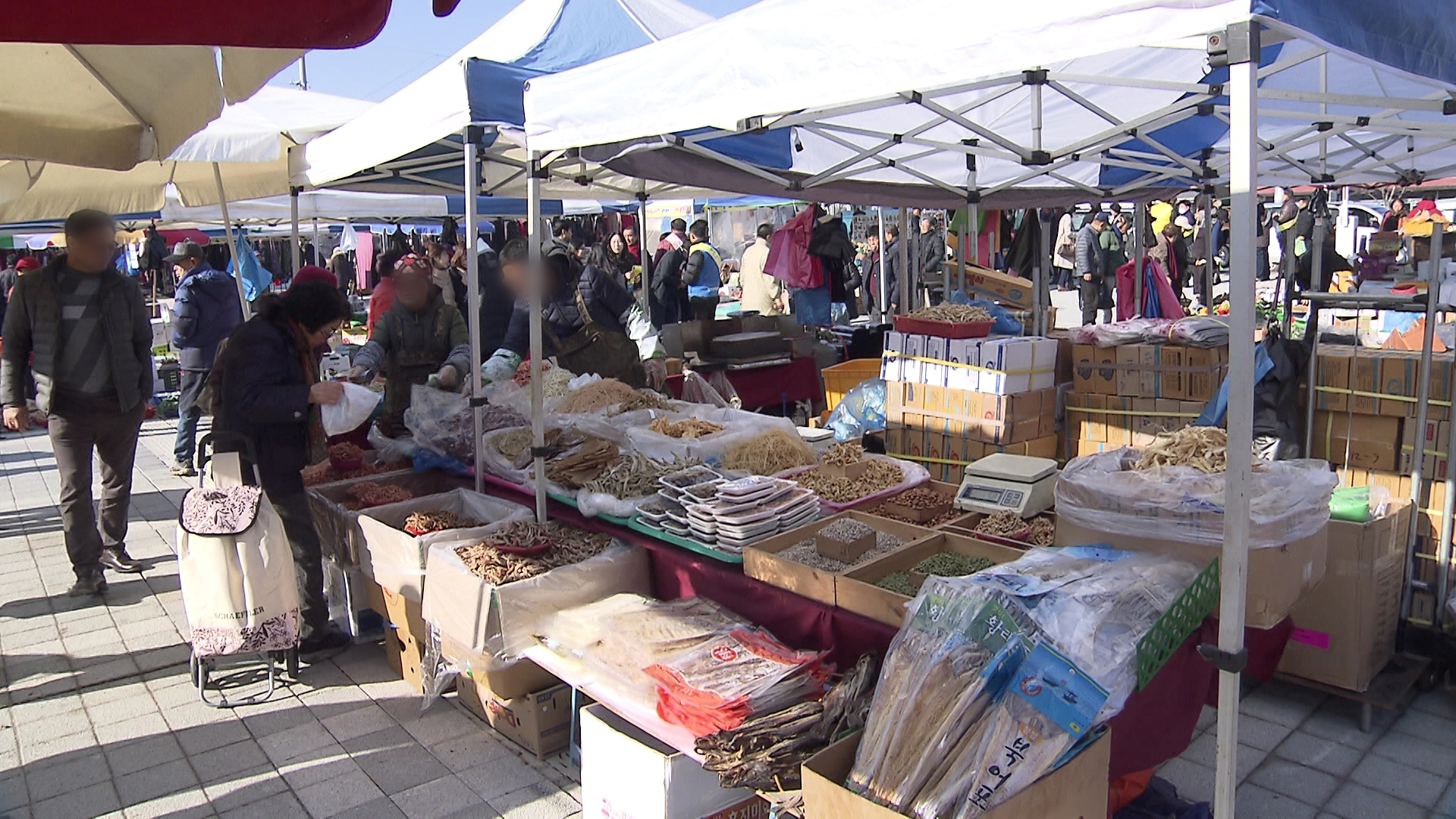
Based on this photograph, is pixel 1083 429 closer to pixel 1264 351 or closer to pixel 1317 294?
pixel 1264 351

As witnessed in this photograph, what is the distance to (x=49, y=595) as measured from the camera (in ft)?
17.9

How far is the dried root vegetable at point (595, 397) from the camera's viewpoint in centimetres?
536

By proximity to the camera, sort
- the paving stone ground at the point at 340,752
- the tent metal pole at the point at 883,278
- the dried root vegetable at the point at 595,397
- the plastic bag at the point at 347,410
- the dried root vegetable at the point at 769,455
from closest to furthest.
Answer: the paving stone ground at the point at 340,752 → the plastic bag at the point at 347,410 → the dried root vegetable at the point at 769,455 → the dried root vegetable at the point at 595,397 → the tent metal pole at the point at 883,278

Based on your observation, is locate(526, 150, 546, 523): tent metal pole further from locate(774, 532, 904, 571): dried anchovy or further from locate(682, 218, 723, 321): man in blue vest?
locate(682, 218, 723, 321): man in blue vest

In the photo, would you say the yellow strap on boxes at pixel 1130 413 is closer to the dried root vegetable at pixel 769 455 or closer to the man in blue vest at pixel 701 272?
the dried root vegetable at pixel 769 455

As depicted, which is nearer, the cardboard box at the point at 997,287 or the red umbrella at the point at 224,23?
the red umbrella at the point at 224,23

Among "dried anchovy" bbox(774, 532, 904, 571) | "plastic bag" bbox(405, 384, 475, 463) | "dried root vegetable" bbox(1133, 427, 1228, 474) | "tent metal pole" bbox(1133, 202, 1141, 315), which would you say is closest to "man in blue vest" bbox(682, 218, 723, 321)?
"tent metal pole" bbox(1133, 202, 1141, 315)

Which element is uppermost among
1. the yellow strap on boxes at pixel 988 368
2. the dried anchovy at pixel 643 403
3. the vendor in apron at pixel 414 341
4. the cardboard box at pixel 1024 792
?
the vendor in apron at pixel 414 341

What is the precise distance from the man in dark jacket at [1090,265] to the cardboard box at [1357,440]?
971 centimetres

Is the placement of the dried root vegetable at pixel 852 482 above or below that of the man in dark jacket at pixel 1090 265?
below

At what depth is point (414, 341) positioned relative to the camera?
5.64 metres

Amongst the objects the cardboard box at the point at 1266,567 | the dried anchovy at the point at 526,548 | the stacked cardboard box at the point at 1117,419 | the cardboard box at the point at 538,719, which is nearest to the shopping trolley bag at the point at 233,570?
the dried anchovy at the point at 526,548

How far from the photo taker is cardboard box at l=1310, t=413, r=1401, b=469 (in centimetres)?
420

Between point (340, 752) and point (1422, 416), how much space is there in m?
4.66
